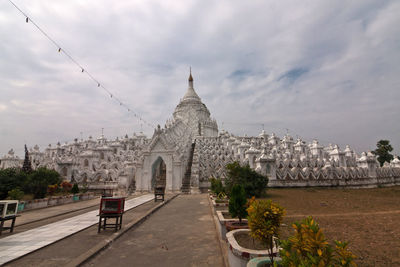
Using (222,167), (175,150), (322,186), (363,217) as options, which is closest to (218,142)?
(222,167)

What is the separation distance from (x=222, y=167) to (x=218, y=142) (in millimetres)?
10975

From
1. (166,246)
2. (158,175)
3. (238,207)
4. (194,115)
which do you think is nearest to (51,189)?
(158,175)

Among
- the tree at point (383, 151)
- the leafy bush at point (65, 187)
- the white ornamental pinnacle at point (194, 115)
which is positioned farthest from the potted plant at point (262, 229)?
the tree at point (383, 151)

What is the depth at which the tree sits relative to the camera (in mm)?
60125

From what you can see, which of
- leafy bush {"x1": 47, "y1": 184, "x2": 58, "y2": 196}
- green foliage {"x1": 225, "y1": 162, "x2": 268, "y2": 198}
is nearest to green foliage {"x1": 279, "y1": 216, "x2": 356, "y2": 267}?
green foliage {"x1": 225, "y1": 162, "x2": 268, "y2": 198}

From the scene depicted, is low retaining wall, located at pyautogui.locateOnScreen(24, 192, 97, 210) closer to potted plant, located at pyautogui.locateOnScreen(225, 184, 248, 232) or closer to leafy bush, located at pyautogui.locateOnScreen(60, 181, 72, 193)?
leafy bush, located at pyautogui.locateOnScreen(60, 181, 72, 193)

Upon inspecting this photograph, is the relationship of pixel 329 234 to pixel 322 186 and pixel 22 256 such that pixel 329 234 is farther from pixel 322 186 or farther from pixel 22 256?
pixel 322 186

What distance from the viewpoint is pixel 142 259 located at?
564cm

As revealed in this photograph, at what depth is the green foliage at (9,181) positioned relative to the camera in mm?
15133

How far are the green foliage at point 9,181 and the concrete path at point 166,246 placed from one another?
12.6 metres

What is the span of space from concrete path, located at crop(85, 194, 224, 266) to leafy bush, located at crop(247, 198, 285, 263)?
1848mm

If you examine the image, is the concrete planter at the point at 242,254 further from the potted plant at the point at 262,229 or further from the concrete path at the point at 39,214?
the concrete path at the point at 39,214

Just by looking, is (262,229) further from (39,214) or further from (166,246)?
(39,214)

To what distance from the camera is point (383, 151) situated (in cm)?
6081
